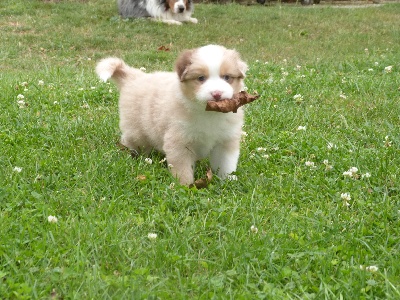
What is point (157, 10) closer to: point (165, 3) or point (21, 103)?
point (165, 3)

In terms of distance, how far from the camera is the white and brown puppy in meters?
3.70

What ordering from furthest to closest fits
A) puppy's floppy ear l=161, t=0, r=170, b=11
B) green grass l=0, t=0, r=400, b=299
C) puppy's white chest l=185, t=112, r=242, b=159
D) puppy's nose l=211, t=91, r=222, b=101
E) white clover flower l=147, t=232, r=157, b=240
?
puppy's floppy ear l=161, t=0, r=170, b=11
puppy's white chest l=185, t=112, r=242, b=159
puppy's nose l=211, t=91, r=222, b=101
white clover flower l=147, t=232, r=157, b=240
green grass l=0, t=0, r=400, b=299

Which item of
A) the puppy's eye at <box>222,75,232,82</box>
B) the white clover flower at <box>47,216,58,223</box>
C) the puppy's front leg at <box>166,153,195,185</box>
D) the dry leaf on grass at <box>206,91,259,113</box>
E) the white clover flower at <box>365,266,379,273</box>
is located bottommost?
the puppy's front leg at <box>166,153,195,185</box>

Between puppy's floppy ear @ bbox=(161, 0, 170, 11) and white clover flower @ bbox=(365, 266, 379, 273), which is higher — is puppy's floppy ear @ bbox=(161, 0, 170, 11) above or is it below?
below

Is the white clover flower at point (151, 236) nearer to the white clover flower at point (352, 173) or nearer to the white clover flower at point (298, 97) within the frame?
the white clover flower at point (352, 173)

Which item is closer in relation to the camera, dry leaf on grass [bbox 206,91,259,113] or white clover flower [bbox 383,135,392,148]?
dry leaf on grass [bbox 206,91,259,113]

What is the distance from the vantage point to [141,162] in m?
3.99

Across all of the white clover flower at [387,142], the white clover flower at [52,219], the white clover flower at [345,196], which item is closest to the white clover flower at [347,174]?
the white clover flower at [345,196]

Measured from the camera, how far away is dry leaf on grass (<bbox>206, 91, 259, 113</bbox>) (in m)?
3.61

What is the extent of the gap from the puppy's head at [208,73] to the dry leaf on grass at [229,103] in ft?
0.11

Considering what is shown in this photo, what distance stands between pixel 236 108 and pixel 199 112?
278 mm

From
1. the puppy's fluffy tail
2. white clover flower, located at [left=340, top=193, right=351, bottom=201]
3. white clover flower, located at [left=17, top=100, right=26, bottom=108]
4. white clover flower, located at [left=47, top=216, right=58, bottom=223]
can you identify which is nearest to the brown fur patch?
white clover flower, located at [left=340, top=193, right=351, bottom=201]

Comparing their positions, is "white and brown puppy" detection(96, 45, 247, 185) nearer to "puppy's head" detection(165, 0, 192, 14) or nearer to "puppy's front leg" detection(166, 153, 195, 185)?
"puppy's front leg" detection(166, 153, 195, 185)

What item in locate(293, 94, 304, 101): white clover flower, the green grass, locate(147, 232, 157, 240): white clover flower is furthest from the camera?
locate(293, 94, 304, 101): white clover flower
